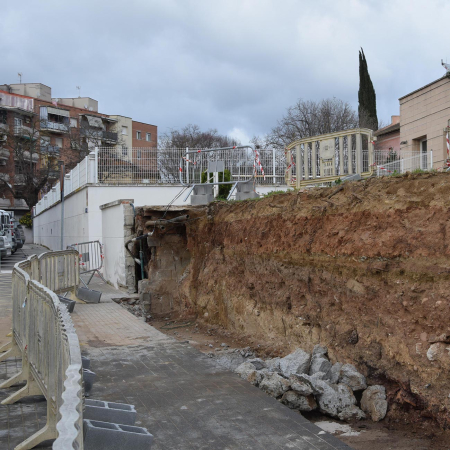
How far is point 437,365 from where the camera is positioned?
222 inches

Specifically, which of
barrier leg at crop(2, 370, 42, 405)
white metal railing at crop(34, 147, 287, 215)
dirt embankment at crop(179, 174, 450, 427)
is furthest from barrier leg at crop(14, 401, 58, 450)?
white metal railing at crop(34, 147, 287, 215)

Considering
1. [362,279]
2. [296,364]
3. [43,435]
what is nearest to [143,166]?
[362,279]

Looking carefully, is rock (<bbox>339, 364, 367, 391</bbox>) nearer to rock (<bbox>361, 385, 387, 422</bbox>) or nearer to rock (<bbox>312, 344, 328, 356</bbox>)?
rock (<bbox>361, 385, 387, 422</bbox>)

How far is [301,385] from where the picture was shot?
582 cm

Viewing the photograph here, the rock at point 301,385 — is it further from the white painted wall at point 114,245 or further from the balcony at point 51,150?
the balcony at point 51,150

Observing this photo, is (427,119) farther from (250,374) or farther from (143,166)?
(250,374)

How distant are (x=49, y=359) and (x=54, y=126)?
63151 millimetres

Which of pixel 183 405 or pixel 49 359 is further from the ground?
pixel 49 359

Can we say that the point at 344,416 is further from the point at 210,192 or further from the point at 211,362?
the point at 210,192

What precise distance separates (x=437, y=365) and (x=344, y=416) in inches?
47.5

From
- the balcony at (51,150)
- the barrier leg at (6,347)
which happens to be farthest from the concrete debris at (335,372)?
the balcony at (51,150)

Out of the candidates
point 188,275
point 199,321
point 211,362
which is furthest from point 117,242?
point 211,362

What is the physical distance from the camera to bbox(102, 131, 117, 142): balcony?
210ft

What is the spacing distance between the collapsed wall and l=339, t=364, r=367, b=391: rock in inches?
6.4
